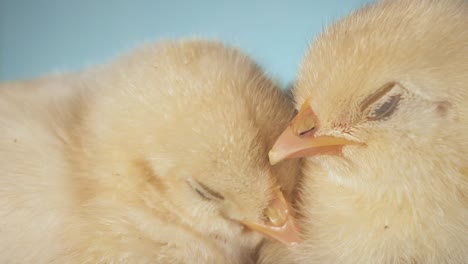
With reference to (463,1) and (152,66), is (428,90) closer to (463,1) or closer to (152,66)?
(463,1)

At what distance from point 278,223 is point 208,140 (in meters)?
0.22

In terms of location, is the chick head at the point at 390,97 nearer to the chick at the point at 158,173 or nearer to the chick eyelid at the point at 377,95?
the chick eyelid at the point at 377,95

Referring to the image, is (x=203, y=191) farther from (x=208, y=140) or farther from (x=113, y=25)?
(x=113, y=25)

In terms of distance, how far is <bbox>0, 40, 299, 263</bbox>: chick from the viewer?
1066mm

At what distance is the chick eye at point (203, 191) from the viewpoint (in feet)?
3.53

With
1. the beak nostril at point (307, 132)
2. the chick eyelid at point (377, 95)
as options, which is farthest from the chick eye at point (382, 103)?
the beak nostril at point (307, 132)

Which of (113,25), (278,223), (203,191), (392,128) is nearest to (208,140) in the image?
(203,191)

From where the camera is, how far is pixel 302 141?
40.6 inches

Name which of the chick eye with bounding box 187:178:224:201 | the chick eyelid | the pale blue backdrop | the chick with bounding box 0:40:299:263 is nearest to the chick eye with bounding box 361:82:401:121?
the chick eyelid

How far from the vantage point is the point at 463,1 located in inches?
40.8

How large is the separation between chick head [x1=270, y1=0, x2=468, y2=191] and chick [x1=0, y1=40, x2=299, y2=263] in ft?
0.34

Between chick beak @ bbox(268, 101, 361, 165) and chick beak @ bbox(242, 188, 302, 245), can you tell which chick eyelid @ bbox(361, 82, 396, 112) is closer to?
chick beak @ bbox(268, 101, 361, 165)

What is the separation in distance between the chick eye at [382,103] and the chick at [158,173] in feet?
0.71

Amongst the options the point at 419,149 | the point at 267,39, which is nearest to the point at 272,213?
the point at 419,149
